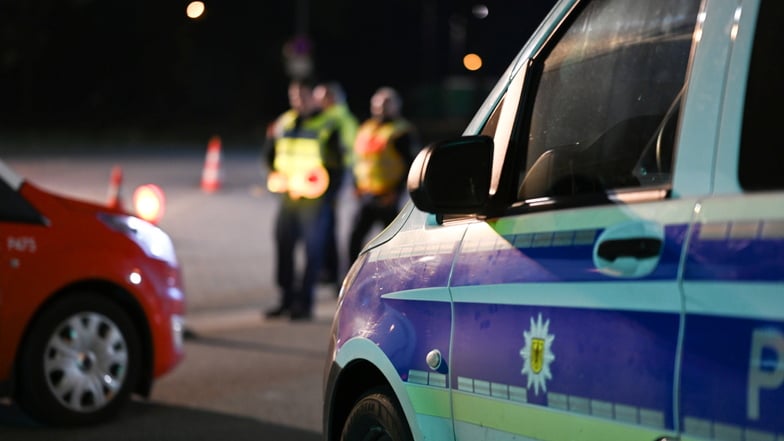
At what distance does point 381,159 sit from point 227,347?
3.35 m

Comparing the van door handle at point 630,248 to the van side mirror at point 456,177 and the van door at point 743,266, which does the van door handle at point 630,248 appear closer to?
the van door at point 743,266

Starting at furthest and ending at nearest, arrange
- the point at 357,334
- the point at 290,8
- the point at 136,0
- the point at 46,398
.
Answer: the point at 290,8
the point at 136,0
the point at 46,398
the point at 357,334

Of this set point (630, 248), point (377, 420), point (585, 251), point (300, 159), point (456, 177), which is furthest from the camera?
point (300, 159)

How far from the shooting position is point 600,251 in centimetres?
285

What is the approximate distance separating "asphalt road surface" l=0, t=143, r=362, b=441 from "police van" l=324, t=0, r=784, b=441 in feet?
10.4

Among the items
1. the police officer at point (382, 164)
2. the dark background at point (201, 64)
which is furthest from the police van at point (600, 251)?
the dark background at point (201, 64)

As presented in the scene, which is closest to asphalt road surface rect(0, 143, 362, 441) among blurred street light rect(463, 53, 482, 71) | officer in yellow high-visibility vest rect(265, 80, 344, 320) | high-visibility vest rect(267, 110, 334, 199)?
officer in yellow high-visibility vest rect(265, 80, 344, 320)

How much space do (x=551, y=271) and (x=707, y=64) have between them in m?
0.59

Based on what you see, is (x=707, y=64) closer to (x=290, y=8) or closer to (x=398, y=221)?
(x=398, y=221)

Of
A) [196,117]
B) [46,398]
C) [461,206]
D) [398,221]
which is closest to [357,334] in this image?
[398,221]

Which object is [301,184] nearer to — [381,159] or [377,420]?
[381,159]

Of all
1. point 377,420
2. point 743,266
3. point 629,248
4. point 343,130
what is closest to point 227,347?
point 343,130

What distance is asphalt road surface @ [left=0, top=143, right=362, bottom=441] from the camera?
704 cm

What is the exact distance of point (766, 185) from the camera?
2.49 metres
